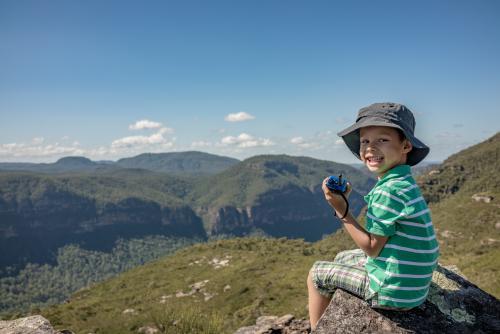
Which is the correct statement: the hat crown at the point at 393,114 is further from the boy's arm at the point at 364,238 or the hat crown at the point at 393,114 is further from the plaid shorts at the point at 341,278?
the plaid shorts at the point at 341,278

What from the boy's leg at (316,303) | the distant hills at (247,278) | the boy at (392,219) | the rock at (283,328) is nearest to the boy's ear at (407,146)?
the boy at (392,219)

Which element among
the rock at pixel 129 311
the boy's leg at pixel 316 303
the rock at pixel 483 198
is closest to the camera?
the boy's leg at pixel 316 303

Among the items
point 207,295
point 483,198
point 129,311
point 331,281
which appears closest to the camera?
point 331,281

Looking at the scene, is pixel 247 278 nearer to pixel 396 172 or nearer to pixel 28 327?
pixel 28 327

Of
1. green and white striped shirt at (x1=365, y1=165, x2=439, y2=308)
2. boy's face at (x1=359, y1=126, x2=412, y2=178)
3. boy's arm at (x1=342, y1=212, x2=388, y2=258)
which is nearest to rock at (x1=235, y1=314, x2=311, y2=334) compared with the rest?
green and white striped shirt at (x1=365, y1=165, x2=439, y2=308)

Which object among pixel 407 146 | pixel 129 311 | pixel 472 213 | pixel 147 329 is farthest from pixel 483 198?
pixel 407 146

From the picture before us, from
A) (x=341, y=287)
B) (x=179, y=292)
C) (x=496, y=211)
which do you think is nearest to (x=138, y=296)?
(x=179, y=292)

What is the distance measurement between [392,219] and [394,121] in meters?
1.24

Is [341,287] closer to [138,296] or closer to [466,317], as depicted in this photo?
[466,317]

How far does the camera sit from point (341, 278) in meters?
5.05

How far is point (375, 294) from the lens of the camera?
4785 millimetres

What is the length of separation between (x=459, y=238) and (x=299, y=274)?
3201cm

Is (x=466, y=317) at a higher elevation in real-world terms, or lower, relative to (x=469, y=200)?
higher

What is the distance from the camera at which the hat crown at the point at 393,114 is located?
14.8 ft
